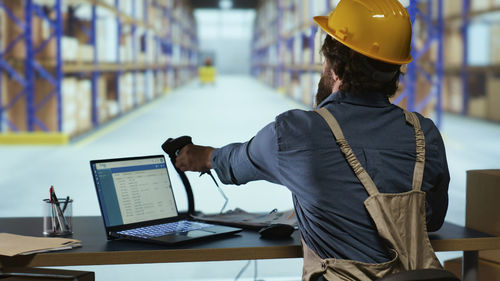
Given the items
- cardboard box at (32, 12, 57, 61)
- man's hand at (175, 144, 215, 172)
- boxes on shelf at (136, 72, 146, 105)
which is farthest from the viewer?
boxes on shelf at (136, 72, 146, 105)

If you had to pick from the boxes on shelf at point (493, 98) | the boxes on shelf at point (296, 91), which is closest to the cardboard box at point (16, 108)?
the boxes on shelf at point (493, 98)

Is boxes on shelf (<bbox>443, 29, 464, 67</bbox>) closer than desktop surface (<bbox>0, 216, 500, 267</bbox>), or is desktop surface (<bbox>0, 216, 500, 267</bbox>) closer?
desktop surface (<bbox>0, 216, 500, 267</bbox>)

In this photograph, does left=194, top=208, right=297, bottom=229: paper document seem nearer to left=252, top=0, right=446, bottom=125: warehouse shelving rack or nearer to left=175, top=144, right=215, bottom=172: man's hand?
left=175, top=144, right=215, bottom=172: man's hand

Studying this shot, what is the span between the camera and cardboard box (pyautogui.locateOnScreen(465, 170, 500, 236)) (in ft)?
7.85

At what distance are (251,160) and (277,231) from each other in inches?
16.1

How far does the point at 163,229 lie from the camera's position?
2330 millimetres

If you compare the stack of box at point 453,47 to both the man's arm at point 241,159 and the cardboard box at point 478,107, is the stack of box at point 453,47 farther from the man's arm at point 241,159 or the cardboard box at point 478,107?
the man's arm at point 241,159

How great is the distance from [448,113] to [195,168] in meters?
14.5

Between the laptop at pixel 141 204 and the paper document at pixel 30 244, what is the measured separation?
6.3 inches

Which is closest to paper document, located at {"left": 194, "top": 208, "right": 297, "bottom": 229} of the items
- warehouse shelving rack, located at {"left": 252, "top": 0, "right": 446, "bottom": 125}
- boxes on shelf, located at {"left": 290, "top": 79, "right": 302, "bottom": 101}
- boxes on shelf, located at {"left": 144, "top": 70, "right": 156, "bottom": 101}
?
warehouse shelving rack, located at {"left": 252, "top": 0, "right": 446, "bottom": 125}

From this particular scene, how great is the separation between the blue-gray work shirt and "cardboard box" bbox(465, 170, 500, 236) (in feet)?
1.79

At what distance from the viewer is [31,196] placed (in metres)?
6.26

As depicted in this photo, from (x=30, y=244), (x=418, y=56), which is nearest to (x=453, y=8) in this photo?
(x=418, y=56)

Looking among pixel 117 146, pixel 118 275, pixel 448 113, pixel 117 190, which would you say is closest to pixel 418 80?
pixel 448 113
